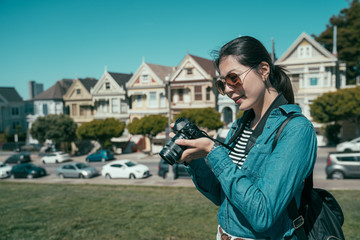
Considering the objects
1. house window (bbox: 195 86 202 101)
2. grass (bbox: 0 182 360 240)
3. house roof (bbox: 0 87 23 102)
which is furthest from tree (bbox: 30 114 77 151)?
grass (bbox: 0 182 360 240)

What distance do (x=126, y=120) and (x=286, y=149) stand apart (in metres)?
41.7

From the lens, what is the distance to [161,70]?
41562 mm

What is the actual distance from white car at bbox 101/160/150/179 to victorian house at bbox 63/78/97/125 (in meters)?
22.4

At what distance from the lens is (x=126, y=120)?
1689 inches

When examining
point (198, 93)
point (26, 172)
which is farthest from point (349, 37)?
point (26, 172)

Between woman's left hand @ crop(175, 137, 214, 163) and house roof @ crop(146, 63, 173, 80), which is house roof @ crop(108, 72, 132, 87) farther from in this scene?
woman's left hand @ crop(175, 137, 214, 163)

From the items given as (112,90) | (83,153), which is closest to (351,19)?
(112,90)

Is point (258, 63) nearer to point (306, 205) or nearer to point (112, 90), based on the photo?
point (306, 205)

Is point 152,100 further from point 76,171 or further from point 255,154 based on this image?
point 255,154

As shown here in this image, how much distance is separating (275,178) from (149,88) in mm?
38829

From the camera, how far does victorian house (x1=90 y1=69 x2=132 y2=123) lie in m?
42.0

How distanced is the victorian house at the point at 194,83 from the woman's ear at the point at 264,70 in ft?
115

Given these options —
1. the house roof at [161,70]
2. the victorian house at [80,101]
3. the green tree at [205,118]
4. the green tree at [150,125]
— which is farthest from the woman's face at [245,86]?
the victorian house at [80,101]

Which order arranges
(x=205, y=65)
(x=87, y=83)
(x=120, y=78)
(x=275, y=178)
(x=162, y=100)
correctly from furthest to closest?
1. (x=87, y=83)
2. (x=162, y=100)
3. (x=120, y=78)
4. (x=205, y=65)
5. (x=275, y=178)
